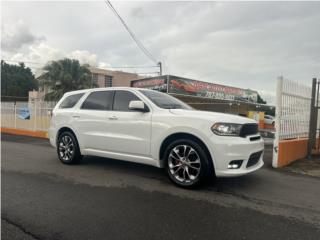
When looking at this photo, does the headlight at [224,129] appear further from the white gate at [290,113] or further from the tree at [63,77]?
the tree at [63,77]

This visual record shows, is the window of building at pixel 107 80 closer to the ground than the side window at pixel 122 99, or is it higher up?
higher up

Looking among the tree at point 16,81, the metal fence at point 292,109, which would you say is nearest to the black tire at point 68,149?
the metal fence at point 292,109

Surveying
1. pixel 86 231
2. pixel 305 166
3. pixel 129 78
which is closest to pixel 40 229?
pixel 86 231

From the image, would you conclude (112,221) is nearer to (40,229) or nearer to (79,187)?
(40,229)

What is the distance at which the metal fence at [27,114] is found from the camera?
13289mm

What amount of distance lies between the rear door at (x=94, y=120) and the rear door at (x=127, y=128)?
164 millimetres

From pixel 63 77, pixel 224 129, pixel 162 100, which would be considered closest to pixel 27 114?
pixel 63 77

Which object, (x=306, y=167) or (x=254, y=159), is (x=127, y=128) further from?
(x=306, y=167)

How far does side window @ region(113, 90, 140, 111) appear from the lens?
5.37 meters

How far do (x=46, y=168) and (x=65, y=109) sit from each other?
1496mm

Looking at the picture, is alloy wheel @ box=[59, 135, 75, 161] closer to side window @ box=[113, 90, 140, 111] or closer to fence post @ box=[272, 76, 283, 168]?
side window @ box=[113, 90, 140, 111]

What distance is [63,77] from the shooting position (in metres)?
22.3

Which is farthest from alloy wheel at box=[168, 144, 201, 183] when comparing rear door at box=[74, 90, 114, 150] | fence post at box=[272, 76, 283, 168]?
fence post at box=[272, 76, 283, 168]

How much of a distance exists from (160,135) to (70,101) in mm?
3012
